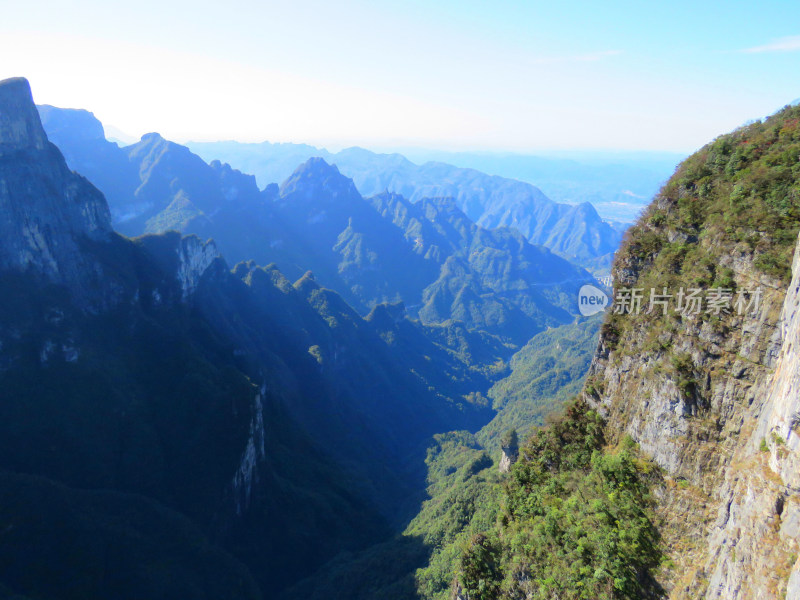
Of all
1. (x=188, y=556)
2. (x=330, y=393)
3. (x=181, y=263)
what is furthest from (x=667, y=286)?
(x=330, y=393)

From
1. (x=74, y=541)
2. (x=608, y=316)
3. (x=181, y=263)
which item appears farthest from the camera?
(x=181, y=263)

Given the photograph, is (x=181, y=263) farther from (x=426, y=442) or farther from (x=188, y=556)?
(x=426, y=442)

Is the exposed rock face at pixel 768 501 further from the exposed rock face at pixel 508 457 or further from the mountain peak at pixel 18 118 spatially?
the mountain peak at pixel 18 118

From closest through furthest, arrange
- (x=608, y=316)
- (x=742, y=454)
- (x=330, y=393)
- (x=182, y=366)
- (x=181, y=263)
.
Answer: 1. (x=742, y=454)
2. (x=608, y=316)
3. (x=182, y=366)
4. (x=181, y=263)
5. (x=330, y=393)

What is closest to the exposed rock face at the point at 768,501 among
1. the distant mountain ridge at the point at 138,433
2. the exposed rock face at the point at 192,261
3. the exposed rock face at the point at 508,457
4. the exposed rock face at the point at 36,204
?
the exposed rock face at the point at 508,457

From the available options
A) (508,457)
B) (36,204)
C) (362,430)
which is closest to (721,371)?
(508,457)

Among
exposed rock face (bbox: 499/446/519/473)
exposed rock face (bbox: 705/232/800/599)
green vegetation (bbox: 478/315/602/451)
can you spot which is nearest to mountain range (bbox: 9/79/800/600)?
exposed rock face (bbox: 705/232/800/599)

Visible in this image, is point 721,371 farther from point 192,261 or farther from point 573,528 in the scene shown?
point 192,261
